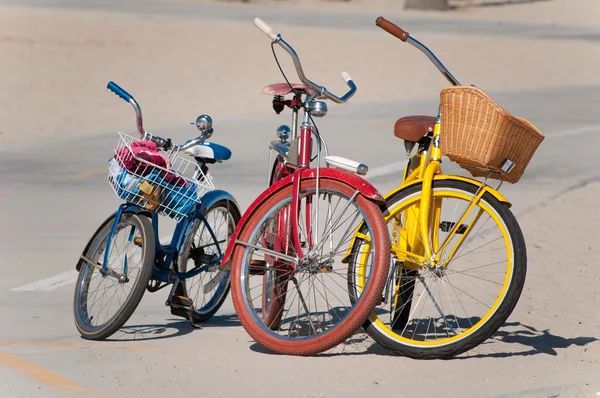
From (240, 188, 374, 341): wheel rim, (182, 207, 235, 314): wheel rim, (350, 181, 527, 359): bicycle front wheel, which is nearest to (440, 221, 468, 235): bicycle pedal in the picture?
(350, 181, 527, 359): bicycle front wheel

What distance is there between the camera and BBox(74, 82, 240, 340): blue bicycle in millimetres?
6191

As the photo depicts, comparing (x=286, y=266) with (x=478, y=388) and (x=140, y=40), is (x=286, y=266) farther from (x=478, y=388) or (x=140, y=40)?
(x=140, y=40)

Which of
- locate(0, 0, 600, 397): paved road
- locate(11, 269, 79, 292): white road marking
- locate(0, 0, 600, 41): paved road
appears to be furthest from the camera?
locate(0, 0, 600, 41): paved road

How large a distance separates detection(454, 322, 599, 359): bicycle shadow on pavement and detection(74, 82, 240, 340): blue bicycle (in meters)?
1.54

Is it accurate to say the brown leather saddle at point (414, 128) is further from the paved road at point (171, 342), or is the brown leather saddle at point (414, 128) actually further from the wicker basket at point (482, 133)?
the paved road at point (171, 342)

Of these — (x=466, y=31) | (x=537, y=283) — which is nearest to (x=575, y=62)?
(x=466, y=31)

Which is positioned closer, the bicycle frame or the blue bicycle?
the bicycle frame

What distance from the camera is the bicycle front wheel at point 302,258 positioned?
5.56 m

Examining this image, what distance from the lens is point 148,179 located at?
6.20 m

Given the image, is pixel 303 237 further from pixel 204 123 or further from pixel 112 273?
pixel 112 273

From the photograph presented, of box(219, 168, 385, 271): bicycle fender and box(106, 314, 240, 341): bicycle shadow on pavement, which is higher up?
box(219, 168, 385, 271): bicycle fender

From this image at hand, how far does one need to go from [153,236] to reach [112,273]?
398mm

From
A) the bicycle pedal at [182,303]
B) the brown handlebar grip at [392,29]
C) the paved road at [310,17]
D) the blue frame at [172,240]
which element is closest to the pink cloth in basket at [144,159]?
the blue frame at [172,240]

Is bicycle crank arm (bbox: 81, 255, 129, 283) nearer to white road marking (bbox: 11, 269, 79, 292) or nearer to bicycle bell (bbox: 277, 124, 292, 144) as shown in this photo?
bicycle bell (bbox: 277, 124, 292, 144)
